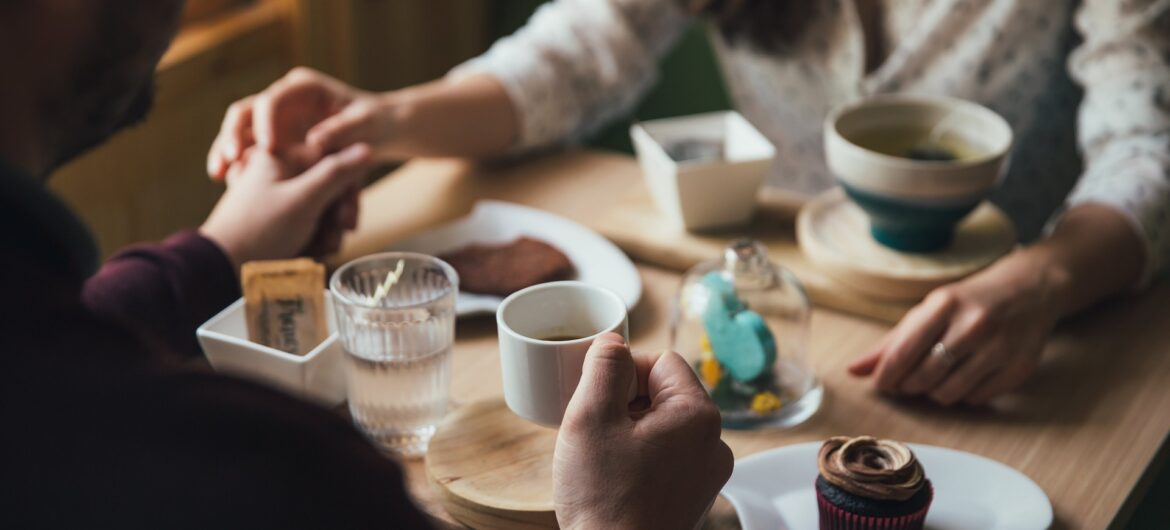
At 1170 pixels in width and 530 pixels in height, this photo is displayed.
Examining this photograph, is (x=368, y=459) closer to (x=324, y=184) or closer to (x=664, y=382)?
(x=664, y=382)

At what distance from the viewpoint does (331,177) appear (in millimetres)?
1202

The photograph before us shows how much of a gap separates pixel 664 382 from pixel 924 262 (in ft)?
1.62

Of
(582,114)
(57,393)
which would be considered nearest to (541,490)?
(57,393)

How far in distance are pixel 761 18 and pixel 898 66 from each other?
0.63ft

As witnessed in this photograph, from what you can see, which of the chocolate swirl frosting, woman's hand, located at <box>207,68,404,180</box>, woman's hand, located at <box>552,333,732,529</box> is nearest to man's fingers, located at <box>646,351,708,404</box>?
woman's hand, located at <box>552,333,732,529</box>

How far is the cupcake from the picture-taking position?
79 centimetres

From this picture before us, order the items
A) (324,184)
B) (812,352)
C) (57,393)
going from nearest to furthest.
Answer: (57,393)
(812,352)
(324,184)

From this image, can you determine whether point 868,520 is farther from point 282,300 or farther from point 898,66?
point 898,66

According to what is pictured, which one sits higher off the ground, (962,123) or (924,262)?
(962,123)

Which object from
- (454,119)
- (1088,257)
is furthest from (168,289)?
(1088,257)

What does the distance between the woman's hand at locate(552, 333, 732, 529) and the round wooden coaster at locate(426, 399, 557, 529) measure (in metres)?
0.10

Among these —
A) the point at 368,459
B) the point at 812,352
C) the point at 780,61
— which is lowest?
the point at 812,352

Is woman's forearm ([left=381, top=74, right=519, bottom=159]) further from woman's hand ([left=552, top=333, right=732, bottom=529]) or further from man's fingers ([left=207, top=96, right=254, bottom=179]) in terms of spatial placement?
woman's hand ([left=552, top=333, right=732, bottom=529])

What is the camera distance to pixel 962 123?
3.96 ft
